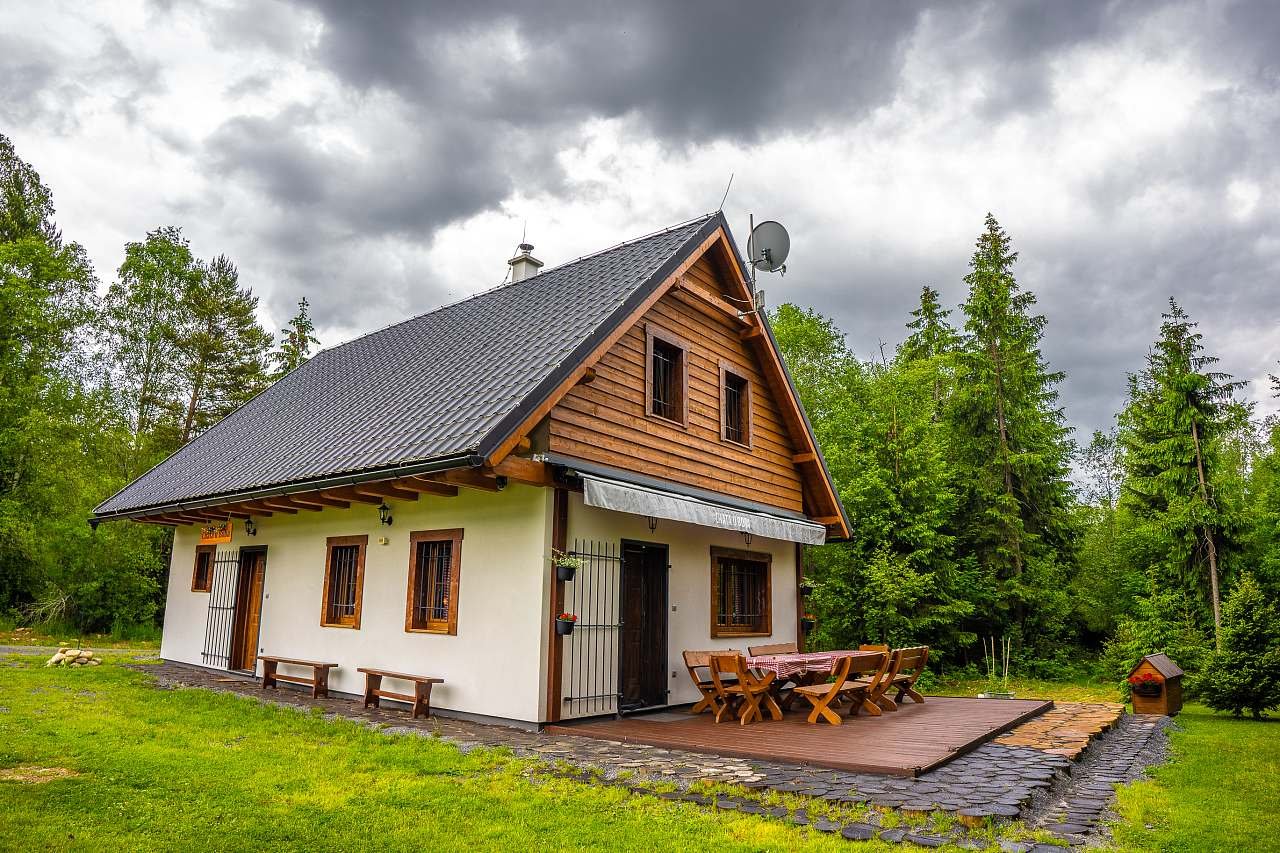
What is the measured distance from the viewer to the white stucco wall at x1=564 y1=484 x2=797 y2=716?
944cm

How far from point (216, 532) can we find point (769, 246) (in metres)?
10.5

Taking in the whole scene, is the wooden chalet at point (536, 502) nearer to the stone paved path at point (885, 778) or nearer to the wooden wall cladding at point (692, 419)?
Answer: the wooden wall cladding at point (692, 419)

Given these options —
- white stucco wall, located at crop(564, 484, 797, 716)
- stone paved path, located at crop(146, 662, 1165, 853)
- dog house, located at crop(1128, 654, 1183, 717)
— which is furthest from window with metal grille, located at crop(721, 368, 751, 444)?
dog house, located at crop(1128, 654, 1183, 717)

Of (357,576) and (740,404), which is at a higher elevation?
(740,404)

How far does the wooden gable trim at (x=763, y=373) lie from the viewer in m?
8.37

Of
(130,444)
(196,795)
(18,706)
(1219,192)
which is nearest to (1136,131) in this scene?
(1219,192)

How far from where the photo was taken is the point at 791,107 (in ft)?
40.3

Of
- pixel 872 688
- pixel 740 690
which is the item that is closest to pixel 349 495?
pixel 740 690

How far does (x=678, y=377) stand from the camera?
11.2 m

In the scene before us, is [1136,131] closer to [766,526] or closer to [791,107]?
[791,107]

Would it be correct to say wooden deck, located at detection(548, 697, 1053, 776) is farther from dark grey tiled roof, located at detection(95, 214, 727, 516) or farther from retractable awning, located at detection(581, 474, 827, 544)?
dark grey tiled roof, located at detection(95, 214, 727, 516)

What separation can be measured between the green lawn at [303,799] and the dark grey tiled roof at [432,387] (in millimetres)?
2714

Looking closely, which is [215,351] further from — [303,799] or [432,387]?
[303,799]

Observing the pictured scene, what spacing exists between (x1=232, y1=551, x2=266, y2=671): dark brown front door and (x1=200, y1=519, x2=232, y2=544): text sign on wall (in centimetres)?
45
